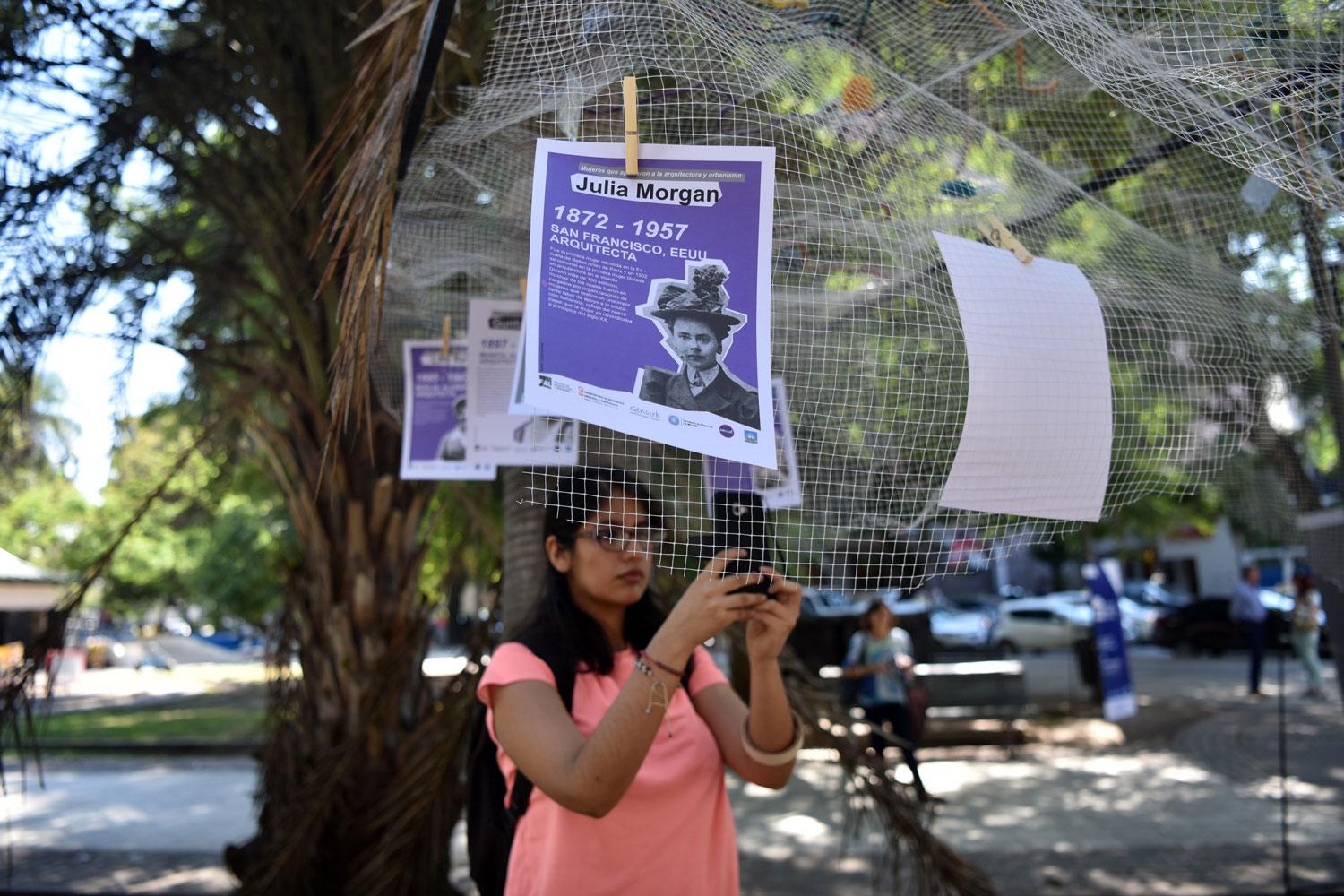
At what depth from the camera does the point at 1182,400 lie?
2572 millimetres

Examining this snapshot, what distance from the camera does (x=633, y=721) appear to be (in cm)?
188

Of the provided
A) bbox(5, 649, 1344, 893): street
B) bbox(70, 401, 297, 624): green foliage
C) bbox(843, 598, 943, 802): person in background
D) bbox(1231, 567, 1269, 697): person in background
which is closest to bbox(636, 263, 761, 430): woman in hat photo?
bbox(5, 649, 1344, 893): street

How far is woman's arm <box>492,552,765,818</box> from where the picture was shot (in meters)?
1.88

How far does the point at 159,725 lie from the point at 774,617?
15.3 m

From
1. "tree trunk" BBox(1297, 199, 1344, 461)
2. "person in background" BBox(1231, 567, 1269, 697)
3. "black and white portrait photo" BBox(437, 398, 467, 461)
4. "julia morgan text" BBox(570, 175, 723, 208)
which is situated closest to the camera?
"julia morgan text" BBox(570, 175, 723, 208)

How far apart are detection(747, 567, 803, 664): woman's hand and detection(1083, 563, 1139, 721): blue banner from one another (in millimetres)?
8224

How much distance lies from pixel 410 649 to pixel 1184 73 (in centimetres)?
377

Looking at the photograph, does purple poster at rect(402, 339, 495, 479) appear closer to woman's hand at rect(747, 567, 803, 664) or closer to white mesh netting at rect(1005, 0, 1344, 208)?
woman's hand at rect(747, 567, 803, 664)

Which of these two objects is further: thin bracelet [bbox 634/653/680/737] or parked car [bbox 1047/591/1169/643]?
parked car [bbox 1047/591/1169/643]

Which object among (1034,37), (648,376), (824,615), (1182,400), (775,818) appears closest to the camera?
(648,376)

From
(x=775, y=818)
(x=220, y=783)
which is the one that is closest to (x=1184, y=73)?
(x=775, y=818)

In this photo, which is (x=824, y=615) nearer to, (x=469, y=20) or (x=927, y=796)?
(x=927, y=796)

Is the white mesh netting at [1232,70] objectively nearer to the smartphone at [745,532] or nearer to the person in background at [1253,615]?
the smartphone at [745,532]

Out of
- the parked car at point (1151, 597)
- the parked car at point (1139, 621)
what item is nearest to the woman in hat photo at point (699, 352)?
the parked car at point (1139, 621)
